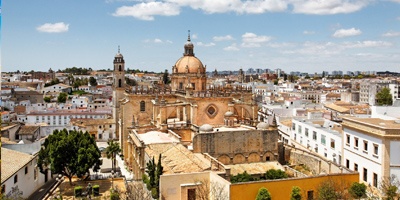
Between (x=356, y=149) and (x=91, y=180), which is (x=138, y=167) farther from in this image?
(x=356, y=149)

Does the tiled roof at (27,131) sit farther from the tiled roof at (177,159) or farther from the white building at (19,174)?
the tiled roof at (177,159)

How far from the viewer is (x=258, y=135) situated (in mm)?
32281

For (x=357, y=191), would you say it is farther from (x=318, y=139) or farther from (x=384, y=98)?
(x=384, y=98)

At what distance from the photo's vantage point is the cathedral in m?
36.9

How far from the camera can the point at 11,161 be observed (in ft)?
83.5

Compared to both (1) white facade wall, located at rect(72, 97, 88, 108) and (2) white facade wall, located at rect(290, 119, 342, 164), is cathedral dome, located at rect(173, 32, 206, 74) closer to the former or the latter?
(2) white facade wall, located at rect(290, 119, 342, 164)

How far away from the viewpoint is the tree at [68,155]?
1036 inches

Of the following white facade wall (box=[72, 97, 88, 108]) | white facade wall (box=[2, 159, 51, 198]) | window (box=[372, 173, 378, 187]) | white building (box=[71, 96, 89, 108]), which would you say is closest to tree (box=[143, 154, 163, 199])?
white facade wall (box=[2, 159, 51, 198])

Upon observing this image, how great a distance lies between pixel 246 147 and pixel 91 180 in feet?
41.5

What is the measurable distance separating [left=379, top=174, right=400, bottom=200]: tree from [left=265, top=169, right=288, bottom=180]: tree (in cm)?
673

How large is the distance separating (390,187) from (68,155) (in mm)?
20307

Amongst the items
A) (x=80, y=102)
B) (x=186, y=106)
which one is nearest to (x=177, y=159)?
(x=186, y=106)

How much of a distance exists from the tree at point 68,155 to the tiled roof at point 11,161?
111cm

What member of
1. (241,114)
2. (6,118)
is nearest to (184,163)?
(241,114)
